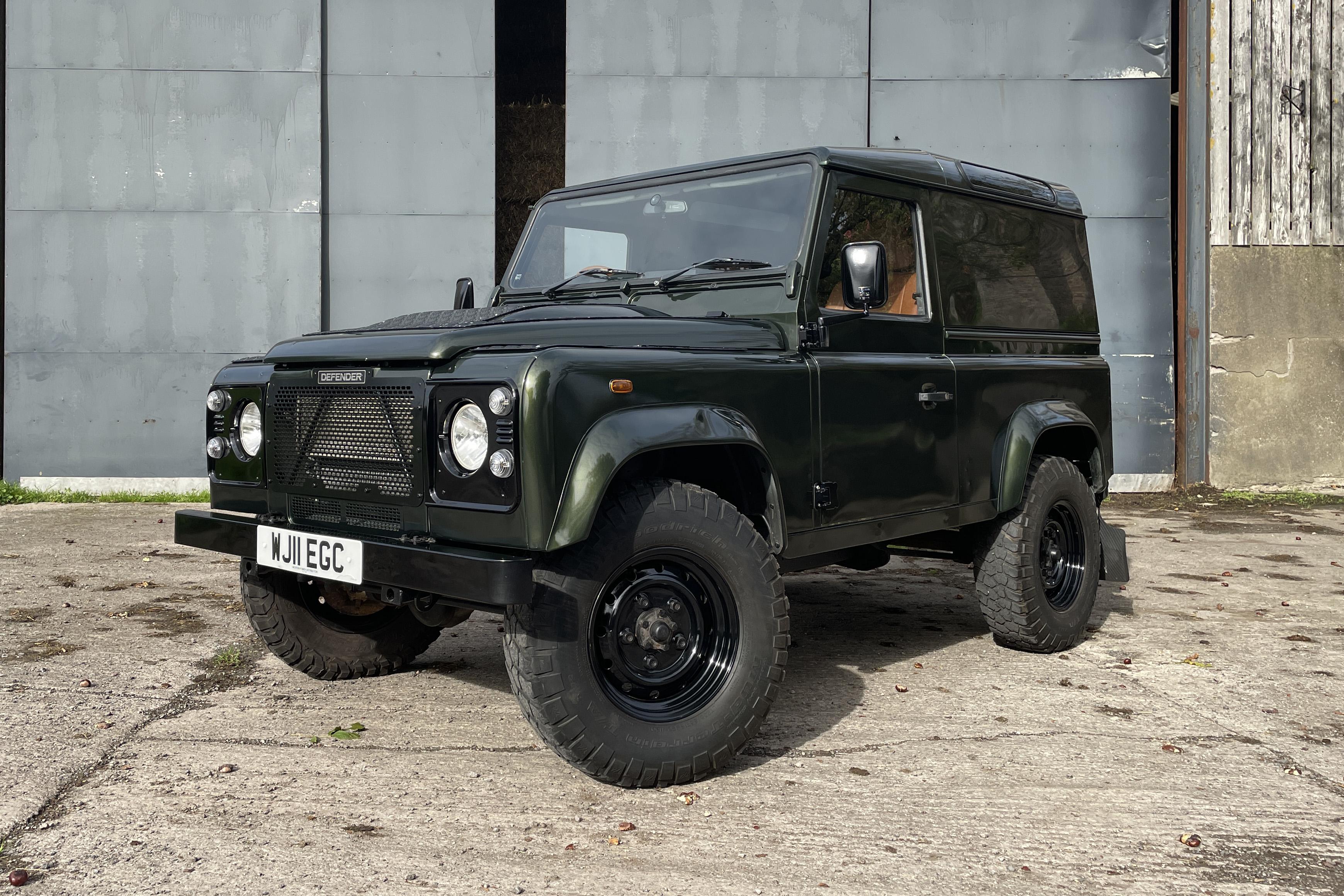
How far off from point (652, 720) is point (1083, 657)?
260cm

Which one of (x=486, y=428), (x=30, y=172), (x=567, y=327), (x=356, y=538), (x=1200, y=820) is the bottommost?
(x=1200, y=820)

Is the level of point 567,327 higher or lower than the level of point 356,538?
higher

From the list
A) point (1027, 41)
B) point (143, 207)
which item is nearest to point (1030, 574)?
point (1027, 41)

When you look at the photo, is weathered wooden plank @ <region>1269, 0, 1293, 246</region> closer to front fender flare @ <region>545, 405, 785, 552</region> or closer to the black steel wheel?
front fender flare @ <region>545, 405, 785, 552</region>

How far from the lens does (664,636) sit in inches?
129

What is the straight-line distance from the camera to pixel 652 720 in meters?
3.22

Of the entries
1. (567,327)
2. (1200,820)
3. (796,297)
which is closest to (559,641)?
(567,327)

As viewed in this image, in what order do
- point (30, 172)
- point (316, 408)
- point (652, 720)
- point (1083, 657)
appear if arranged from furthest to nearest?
point (30, 172)
point (1083, 657)
point (316, 408)
point (652, 720)

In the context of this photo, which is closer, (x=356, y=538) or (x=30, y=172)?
(x=356, y=538)

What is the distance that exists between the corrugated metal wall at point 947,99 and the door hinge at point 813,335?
22.6 feet

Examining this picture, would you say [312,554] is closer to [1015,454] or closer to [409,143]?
[1015,454]

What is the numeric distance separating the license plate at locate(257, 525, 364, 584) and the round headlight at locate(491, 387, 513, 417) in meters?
0.63

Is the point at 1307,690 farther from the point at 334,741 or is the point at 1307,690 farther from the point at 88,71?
the point at 88,71

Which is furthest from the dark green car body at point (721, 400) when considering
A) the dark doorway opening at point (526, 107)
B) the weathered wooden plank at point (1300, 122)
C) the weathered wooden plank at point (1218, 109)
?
the dark doorway opening at point (526, 107)
